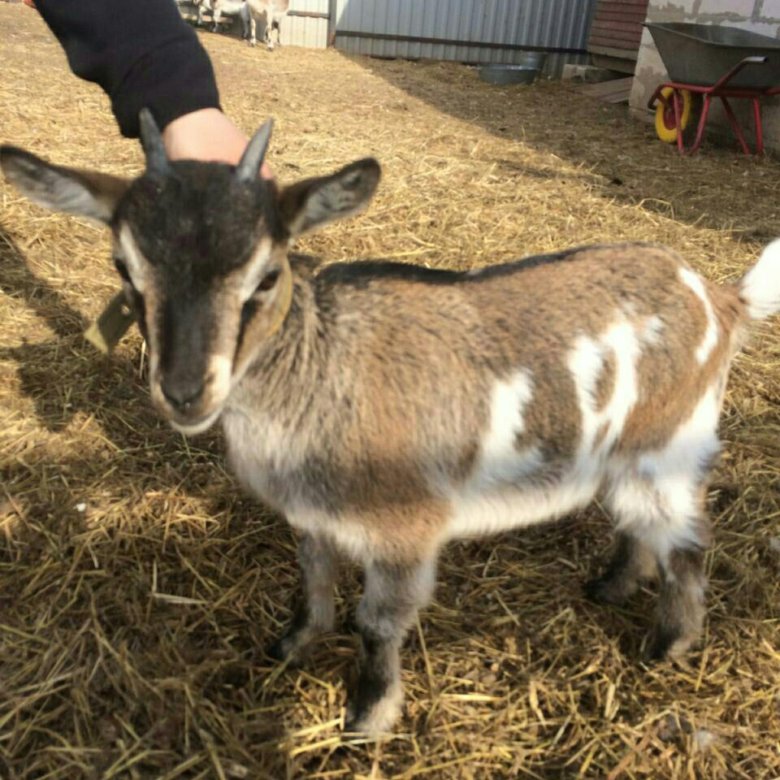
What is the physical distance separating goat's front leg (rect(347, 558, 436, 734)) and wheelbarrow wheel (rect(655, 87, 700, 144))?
311 inches

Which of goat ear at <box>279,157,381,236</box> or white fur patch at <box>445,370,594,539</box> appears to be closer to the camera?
goat ear at <box>279,157,381,236</box>

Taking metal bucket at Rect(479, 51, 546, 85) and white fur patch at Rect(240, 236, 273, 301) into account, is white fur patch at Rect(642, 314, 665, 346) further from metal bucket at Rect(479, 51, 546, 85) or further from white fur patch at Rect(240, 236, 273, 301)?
metal bucket at Rect(479, 51, 546, 85)

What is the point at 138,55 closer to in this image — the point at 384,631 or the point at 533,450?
the point at 533,450

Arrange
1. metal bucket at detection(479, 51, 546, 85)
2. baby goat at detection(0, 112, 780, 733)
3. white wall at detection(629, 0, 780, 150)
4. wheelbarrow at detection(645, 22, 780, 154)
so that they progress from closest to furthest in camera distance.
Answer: baby goat at detection(0, 112, 780, 733) → wheelbarrow at detection(645, 22, 780, 154) → white wall at detection(629, 0, 780, 150) → metal bucket at detection(479, 51, 546, 85)

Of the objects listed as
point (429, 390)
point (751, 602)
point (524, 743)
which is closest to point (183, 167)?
point (429, 390)

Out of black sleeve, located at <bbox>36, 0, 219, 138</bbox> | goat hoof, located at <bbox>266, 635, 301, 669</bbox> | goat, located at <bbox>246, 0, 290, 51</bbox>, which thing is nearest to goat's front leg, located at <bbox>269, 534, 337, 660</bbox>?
goat hoof, located at <bbox>266, 635, 301, 669</bbox>

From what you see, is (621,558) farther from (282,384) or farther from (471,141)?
(471,141)

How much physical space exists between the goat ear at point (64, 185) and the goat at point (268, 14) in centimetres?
1485

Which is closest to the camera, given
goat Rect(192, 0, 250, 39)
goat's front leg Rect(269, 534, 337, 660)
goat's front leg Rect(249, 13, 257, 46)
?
goat's front leg Rect(269, 534, 337, 660)

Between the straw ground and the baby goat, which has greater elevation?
the baby goat

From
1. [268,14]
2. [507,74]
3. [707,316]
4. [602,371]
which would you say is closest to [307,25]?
[268,14]

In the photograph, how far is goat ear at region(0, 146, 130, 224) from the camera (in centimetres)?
192

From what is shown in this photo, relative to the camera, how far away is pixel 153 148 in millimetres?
1942

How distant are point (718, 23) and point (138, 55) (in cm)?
859
